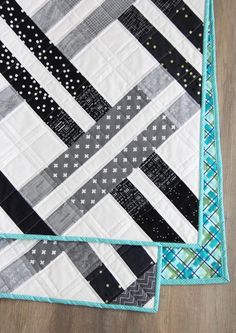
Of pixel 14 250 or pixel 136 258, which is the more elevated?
pixel 14 250

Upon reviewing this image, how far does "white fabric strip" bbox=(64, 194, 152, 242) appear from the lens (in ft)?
4.48

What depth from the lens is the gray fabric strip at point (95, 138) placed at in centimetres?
140

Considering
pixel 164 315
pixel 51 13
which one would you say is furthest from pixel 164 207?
pixel 51 13

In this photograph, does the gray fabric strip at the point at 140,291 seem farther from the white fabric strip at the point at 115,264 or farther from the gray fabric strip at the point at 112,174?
the gray fabric strip at the point at 112,174

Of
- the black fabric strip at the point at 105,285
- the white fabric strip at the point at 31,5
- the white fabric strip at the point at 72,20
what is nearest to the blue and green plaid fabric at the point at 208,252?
the black fabric strip at the point at 105,285

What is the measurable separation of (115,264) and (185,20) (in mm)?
682

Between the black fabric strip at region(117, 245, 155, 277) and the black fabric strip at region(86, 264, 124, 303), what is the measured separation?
6cm

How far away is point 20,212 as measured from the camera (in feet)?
4.56

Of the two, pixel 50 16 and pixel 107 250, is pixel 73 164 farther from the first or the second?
pixel 50 16

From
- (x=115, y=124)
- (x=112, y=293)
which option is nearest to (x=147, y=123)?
(x=115, y=124)

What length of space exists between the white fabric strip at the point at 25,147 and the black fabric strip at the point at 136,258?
12.0 inches

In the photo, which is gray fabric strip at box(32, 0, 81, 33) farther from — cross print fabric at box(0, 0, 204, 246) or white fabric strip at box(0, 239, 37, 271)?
white fabric strip at box(0, 239, 37, 271)

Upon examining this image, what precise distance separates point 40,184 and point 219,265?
51 centimetres

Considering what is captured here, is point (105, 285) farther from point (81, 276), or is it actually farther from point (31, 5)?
point (31, 5)
